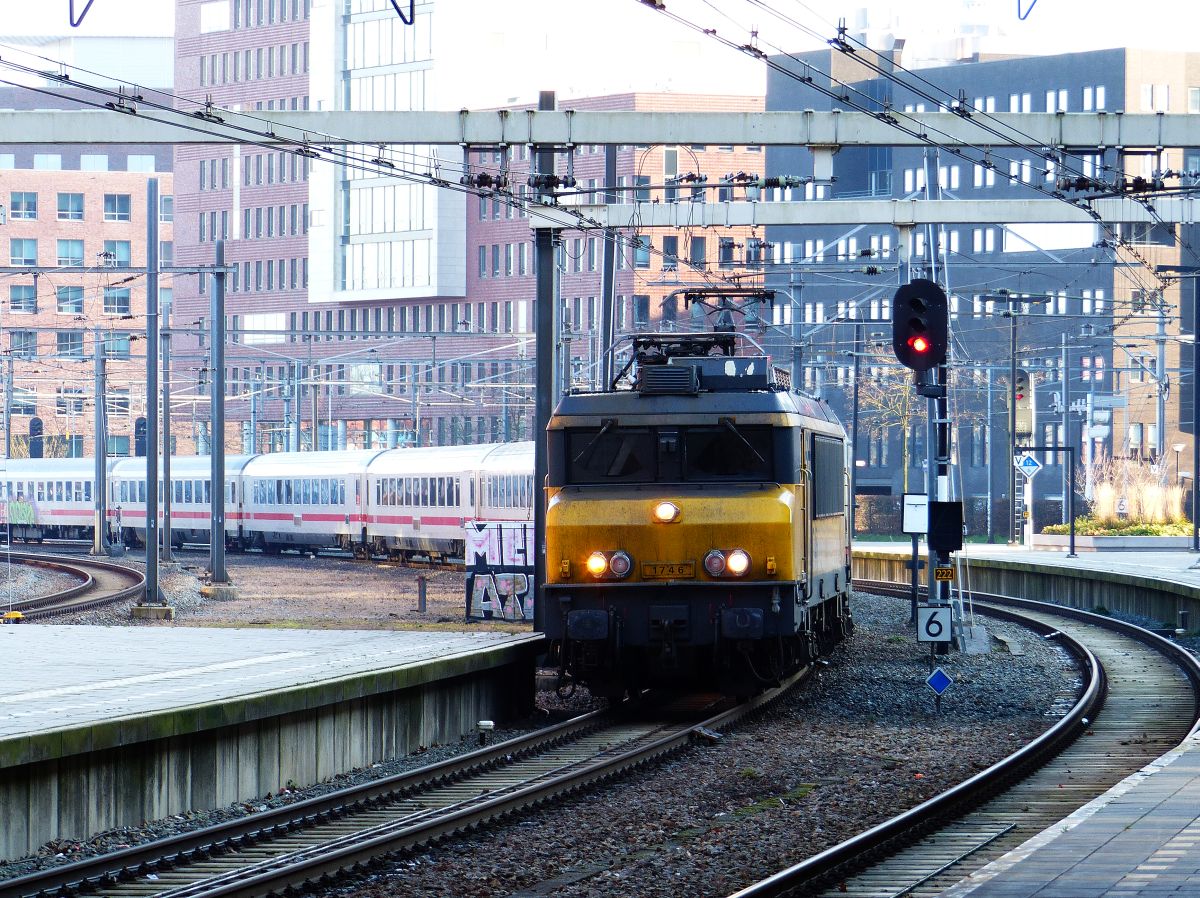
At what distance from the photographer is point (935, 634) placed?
886 inches

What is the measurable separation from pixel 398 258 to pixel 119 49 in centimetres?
4346

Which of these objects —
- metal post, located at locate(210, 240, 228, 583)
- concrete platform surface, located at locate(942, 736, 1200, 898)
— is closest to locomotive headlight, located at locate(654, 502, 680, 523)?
concrete platform surface, located at locate(942, 736, 1200, 898)

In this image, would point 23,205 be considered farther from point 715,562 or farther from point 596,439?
point 715,562

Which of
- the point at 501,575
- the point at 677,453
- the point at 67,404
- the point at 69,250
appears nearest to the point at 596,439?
the point at 677,453

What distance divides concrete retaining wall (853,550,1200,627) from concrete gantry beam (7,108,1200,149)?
43.9 feet

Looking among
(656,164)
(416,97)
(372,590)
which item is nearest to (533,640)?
(372,590)

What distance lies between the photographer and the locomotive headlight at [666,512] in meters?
19.2

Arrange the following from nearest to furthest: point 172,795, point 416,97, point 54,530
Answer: point 172,795 < point 54,530 < point 416,97

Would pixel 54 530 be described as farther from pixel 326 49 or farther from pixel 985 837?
pixel 985 837

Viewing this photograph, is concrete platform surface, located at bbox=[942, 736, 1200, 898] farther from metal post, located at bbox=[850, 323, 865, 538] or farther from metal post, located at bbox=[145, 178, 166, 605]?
metal post, located at bbox=[145, 178, 166, 605]

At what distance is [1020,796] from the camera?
15203 millimetres

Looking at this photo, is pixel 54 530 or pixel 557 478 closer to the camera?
pixel 557 478

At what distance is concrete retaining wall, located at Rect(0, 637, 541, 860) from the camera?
12.8m

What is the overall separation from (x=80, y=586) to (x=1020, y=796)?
107 ft
